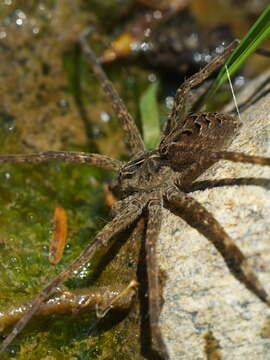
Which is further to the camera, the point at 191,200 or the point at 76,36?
the point at 76,36

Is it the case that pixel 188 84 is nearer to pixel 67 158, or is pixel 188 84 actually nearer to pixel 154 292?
pixel 67 158

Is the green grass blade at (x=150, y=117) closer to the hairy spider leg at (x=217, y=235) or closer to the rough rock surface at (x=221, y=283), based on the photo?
the hairy spider leg at (x=217, y=235)

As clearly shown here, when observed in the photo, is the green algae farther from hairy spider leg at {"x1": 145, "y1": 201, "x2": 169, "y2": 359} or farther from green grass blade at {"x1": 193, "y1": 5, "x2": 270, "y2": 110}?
green grass blade at {"x1": 193, "y1": 5, "x2": 270, "y2": 110}

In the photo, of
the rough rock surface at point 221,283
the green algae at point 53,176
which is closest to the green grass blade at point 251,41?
the rough rock surface at point 221,283

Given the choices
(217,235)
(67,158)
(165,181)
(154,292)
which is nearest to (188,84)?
(165,181)

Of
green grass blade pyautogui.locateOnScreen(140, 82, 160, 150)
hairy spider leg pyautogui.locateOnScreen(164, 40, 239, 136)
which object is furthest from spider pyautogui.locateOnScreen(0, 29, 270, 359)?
green grass blade pyautogui.locateOnScreen(140, 82, 160, 150)

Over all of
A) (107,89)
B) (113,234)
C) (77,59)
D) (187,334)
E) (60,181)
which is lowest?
(187,334)

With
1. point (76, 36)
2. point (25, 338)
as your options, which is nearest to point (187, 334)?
point (25, 338)

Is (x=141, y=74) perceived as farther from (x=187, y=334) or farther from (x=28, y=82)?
(x=187, y=334)
